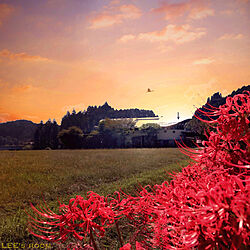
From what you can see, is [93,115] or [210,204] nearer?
[210,204]

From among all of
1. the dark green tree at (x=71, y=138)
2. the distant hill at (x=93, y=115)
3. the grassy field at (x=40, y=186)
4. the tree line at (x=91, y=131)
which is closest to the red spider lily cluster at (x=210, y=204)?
the grassy field at (x=40, y=186)

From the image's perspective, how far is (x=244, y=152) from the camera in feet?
3.34

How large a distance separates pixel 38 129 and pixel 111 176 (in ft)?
177

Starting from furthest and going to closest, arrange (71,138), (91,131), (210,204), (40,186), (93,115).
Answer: (93,115) → (91,131) → (71,138) → (40,186) → (210,204)

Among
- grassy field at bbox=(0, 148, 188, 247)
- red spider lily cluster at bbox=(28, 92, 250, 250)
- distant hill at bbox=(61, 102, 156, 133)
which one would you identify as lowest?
grassy field at bbox=(0, 148, 188, 247)

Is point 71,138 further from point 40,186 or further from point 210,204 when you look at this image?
point 210,204

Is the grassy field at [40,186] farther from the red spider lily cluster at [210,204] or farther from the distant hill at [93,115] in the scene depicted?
the distant hill at [93,115]

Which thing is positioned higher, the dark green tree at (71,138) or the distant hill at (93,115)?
the distant hill at (93,115)

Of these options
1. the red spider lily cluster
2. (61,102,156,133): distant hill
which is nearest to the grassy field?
the red spider lily cluster

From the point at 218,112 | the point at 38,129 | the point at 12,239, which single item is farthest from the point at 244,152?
the point at 38,129

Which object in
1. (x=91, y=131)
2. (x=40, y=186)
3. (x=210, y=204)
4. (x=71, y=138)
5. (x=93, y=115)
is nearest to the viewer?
(x=210, y=204)

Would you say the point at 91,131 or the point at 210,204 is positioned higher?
the point at 91,131

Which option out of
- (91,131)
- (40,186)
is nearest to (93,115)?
(91,131)

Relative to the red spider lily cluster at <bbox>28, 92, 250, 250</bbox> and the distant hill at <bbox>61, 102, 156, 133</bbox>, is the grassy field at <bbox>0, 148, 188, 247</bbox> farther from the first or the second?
the distant hill at <bbox>61, 102, 156, 133</bbox>
